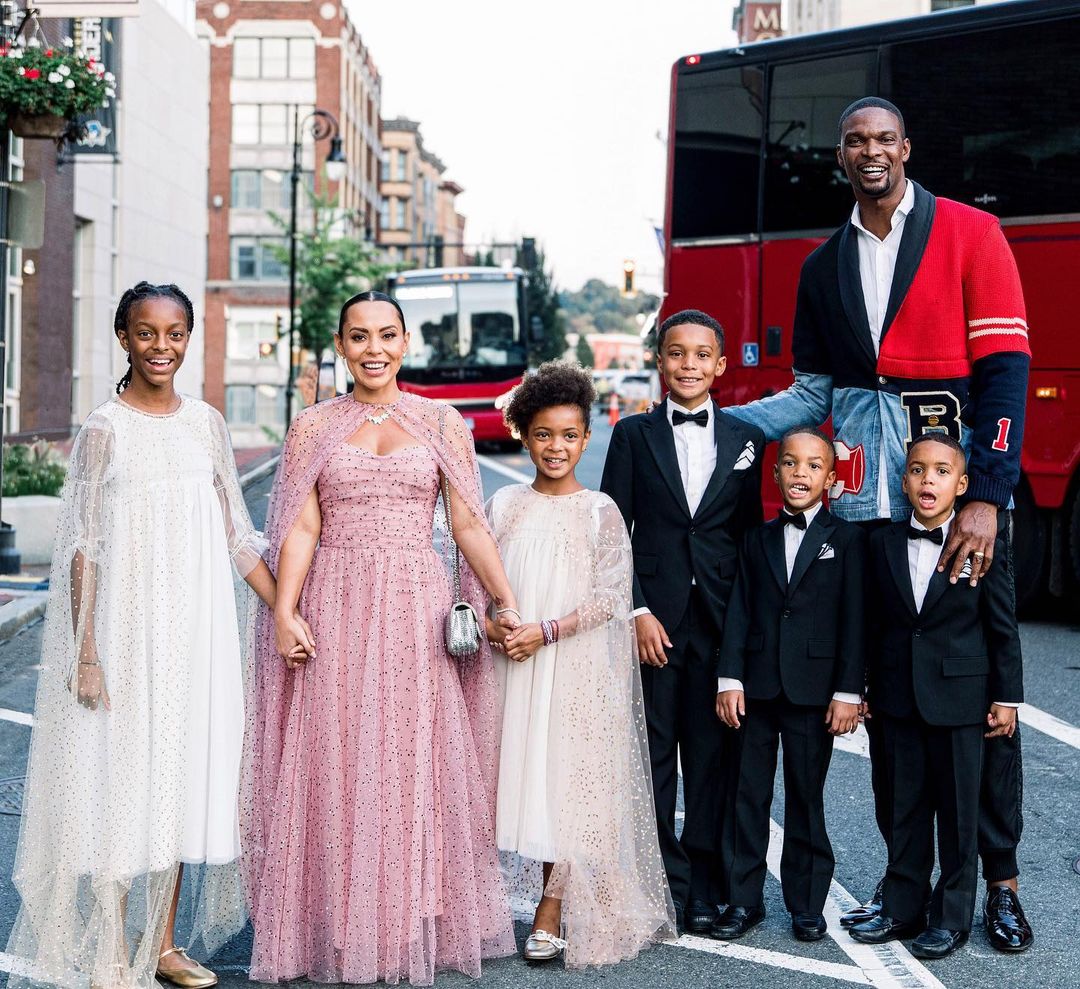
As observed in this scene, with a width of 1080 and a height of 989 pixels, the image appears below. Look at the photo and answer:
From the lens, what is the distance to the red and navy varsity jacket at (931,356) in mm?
4637

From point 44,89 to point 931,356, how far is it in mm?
9901

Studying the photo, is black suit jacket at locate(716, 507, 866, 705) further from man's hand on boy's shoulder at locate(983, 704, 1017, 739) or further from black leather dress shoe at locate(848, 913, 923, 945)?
black leather dress shoe at locate(848, 913, 923, 945)

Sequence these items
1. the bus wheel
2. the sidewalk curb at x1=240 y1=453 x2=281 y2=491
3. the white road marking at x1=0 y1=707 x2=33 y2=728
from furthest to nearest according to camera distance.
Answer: the sidewalk curb at x1=240 y1=453 x2=281 y2=491 → the bus wheel → the white road marking at x1=0 y1=707 x2=33 y2=728

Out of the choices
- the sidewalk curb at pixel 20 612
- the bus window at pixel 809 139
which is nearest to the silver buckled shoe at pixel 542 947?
the sidewalk curb at pixel 20 612

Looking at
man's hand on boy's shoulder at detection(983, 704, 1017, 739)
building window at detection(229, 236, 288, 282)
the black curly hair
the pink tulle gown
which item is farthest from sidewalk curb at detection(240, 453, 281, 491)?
building window at detection(229, 236, 288, 282)

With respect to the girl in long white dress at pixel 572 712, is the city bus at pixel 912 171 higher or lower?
higher

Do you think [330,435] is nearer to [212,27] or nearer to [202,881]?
[202,881]

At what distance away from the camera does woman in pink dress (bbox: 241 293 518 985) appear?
4.35 meters

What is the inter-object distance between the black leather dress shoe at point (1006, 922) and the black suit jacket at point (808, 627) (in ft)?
2.61

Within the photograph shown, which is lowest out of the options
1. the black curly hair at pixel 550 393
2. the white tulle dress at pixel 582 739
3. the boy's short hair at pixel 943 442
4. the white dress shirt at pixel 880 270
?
the white tulle dress at pixel 582 739

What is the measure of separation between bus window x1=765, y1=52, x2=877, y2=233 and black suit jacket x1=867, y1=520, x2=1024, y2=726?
7.46 metres

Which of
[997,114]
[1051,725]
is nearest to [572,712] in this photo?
[1051,725]

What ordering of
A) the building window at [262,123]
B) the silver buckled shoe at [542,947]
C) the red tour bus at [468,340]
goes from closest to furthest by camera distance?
the silver buckled shoe at [542,947] < the red tour bus at [468,340] < the building window at [262,123]

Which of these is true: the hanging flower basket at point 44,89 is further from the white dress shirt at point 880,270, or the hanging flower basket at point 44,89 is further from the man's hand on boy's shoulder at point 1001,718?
the man's hand on boy's shoulder at point 1001,718
